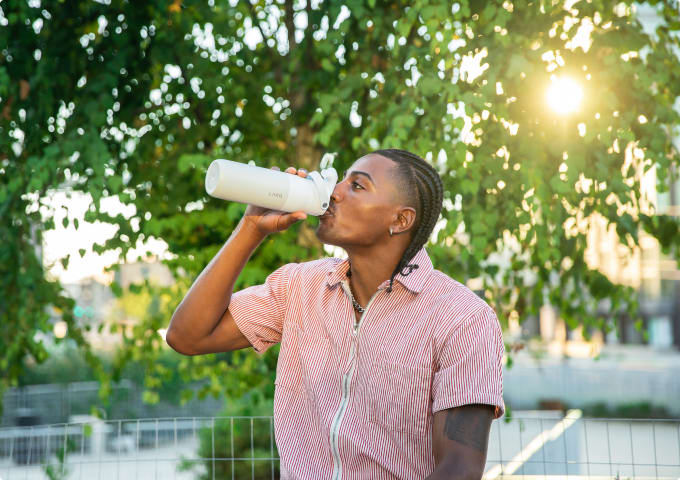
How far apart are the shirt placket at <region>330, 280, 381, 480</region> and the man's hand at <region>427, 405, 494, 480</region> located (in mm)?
237

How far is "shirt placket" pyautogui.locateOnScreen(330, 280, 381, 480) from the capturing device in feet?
5.57

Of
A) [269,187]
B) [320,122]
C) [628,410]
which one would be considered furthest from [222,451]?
[628,410]

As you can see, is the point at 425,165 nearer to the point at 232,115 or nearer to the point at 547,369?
the point at 232,115

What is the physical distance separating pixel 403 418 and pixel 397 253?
392 millimetres

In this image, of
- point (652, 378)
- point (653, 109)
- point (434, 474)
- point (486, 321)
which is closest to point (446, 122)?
point (653, 109)

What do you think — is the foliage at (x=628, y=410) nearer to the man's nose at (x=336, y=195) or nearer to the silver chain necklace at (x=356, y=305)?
the silver chain necklace at (x=356, y=305)

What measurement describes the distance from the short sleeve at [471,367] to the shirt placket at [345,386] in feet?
0.68

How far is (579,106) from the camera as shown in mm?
2936

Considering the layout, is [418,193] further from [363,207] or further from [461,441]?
[461,441]

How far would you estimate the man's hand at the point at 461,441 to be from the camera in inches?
58.2

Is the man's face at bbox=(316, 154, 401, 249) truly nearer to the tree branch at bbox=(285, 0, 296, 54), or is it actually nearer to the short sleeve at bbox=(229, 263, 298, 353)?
the short sleeve at bbox=(229, 263, 298, 353)

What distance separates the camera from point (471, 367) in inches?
61.1

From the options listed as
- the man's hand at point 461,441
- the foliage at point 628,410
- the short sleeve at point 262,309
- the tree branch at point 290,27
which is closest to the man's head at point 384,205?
the short sleeve at point 262,309

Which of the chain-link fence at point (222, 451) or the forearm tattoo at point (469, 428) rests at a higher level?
the forearm tattoo at point (469, 428)
